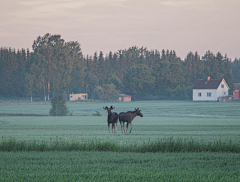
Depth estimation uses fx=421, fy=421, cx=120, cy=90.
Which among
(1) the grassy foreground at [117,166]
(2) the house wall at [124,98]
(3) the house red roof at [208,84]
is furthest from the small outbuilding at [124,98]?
(1) the grassy foreground at [117,166]

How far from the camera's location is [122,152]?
579 inches

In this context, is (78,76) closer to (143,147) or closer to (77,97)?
(77,97)

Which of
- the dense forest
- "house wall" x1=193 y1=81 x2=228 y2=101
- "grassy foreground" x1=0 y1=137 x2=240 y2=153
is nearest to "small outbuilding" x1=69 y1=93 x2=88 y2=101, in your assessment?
the dense forest

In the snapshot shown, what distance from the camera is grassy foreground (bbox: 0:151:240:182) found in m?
9.83

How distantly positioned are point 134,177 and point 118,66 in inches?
6285

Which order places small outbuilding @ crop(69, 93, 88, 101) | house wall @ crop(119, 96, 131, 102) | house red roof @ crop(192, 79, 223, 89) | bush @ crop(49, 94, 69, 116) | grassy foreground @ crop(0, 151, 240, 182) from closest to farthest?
grassy foreground @ crop(0, 151, 240, 182) < bush @ crop(49, 94, 69, 116) < house red roof @ crop(192, 79, 223, 89) < house wall @ crop(119, 96, 131, 102) < small outbuilding @ crop(69, 93, 88, 101)

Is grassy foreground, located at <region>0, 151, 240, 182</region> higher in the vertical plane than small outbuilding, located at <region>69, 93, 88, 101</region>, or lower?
lower

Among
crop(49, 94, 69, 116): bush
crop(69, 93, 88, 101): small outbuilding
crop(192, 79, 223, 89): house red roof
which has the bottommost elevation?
crop(49, 94, 69, 116): bush

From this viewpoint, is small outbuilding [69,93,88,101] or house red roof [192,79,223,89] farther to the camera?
small outbuilding [69,93,88,101]

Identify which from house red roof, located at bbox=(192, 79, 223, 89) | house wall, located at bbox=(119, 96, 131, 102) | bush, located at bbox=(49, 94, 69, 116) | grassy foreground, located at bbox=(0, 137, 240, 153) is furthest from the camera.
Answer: house wall, located at bbox=(119, 96, 131, 102)

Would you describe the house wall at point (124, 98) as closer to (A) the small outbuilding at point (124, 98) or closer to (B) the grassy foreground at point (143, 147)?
(A) the small outbuilding at point (124, 98)

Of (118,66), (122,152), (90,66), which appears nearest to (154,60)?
(118,66)

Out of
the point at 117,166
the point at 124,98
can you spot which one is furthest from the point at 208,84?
the point at 117,166

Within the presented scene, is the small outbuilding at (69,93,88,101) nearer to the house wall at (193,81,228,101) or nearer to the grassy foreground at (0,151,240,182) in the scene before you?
the house wall at (193,81,228,101)
